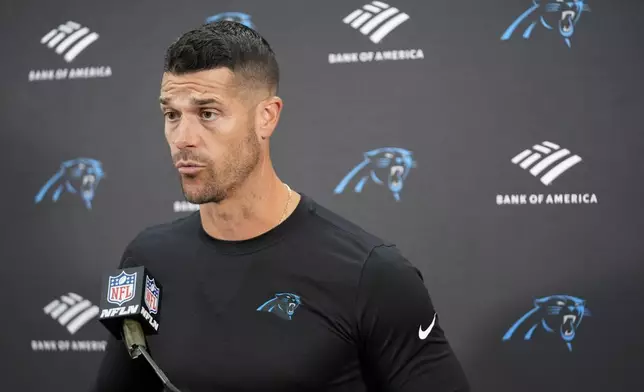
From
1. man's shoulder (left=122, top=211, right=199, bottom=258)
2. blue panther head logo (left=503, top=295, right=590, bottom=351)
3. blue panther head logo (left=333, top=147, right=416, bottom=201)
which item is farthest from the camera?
blue panther head logo (left=333, top=147, right=416, bottom=201)

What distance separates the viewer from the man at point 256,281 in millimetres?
1170

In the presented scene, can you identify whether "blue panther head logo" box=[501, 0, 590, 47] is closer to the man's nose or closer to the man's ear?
the man's ear

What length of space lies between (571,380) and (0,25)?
2464 millimetres

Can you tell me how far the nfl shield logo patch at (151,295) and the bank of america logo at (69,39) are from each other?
1844 mm

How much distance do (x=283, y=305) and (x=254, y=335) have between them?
0.07 metres

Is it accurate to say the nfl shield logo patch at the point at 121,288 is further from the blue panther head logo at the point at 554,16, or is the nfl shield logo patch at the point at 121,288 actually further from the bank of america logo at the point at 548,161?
the blue panther head logo at the point at 554,16

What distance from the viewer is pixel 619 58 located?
237 centimetres

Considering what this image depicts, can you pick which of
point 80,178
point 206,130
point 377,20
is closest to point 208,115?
point 206,130

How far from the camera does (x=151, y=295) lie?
47.6 inches

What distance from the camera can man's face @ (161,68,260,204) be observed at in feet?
3.92

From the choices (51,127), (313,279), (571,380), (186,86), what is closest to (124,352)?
(313,279)

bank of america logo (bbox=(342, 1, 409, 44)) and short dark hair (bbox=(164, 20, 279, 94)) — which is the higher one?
bank of america logo (bbox=(342, 1, 409, 44))

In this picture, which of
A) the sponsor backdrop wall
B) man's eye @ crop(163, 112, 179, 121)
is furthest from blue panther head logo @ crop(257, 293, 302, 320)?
the sponsor backdrop wall

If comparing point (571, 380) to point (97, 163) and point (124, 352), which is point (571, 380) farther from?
point (97, 163)
